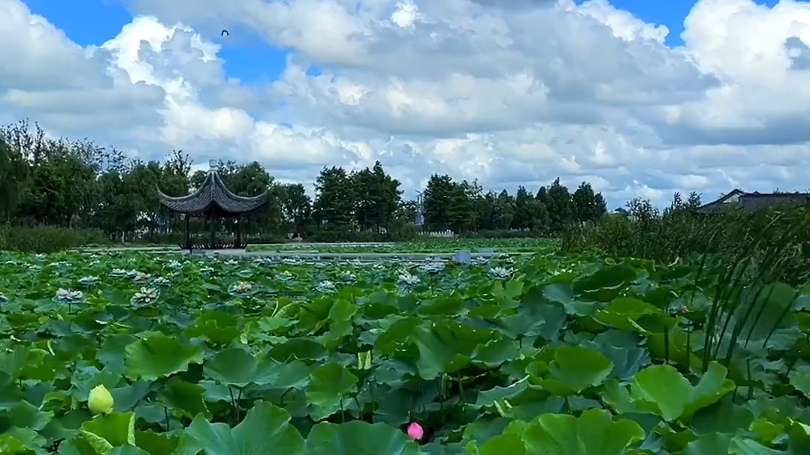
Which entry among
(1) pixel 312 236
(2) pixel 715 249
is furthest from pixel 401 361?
(1) pixel 312 236

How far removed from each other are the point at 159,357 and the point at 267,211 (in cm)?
2853

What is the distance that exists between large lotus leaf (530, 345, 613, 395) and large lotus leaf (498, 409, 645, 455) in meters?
0.28

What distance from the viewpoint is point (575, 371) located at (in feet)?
3.64

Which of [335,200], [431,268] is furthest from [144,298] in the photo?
[335,200]

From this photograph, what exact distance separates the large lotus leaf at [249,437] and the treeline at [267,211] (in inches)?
1126

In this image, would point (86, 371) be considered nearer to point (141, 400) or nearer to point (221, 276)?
point (141, 400)

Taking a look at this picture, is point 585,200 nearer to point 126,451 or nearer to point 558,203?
point 558,203

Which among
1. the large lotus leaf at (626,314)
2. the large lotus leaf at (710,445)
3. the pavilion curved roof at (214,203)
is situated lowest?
the large lotus leaf at (710,445)

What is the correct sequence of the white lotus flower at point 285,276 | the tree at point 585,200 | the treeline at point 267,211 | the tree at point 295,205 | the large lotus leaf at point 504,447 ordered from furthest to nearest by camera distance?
the tree at point 585,200, the tree at point 295,205, the treeline at point 267,211, the white lotus flower at point 285,276, the large lotus leaf at point 504,447

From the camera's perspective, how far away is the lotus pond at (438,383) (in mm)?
873

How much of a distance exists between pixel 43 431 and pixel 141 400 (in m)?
0.16

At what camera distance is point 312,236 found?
121ft

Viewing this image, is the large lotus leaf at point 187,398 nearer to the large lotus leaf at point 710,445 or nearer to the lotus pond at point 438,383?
the lotus pond at point 438,383

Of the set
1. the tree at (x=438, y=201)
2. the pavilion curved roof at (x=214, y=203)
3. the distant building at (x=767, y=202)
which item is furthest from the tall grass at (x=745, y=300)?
the tree at (x=438, y=201)
